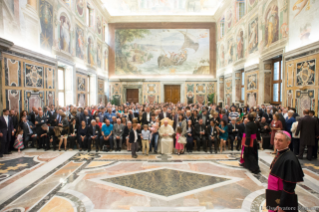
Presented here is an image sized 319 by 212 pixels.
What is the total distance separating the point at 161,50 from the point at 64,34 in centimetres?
1152

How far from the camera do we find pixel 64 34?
11648 millimetres

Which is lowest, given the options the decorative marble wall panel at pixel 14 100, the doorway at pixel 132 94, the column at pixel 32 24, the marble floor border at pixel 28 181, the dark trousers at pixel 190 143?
the marble floor border at pixel 28 181

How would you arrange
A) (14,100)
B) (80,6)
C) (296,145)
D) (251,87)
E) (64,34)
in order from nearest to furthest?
(296,145) → (14,100) → (64,34) → (251,87) → (80,6)

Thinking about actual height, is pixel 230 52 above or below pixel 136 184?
above

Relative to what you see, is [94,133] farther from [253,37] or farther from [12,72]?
[253,37]

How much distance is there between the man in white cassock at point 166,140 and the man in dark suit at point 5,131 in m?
5.62

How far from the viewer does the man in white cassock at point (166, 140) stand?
7629mm

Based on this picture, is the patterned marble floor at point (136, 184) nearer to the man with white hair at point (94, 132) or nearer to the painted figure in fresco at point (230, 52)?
the man with white hair at point (94, 132)

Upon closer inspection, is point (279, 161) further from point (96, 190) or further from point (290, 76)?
point (290, 76)

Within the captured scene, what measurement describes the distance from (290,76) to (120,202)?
8871 millimetres

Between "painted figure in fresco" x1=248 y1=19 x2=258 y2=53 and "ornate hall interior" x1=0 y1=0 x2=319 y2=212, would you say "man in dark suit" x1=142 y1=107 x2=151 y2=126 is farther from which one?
"painted figure in fresco" x1=248 y1=19 x2=258 y2=53

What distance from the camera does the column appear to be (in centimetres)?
847

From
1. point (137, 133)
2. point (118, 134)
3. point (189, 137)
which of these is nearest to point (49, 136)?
point (118, 134)

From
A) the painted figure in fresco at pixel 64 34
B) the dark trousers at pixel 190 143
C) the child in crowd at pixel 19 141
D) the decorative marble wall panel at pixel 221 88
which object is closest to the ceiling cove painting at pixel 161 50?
the decorative marble wall panel at pixel 221 88
